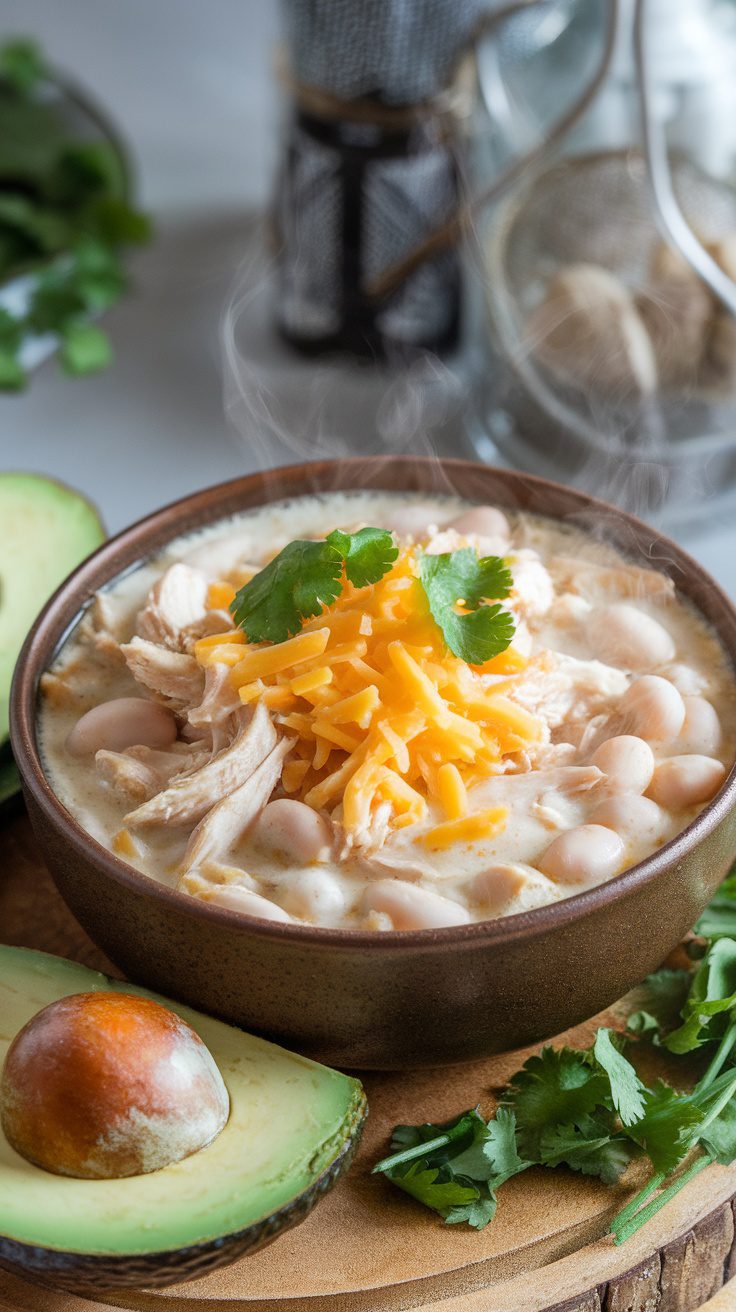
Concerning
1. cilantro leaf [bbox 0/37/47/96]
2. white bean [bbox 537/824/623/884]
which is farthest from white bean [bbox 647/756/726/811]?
cilantro leaf [bbox 0/37/47/96]

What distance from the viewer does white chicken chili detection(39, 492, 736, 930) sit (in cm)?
200

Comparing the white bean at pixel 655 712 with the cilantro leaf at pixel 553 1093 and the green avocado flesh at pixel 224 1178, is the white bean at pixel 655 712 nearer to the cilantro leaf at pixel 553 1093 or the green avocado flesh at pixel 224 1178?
the cilantro leaf at pixel 553 1093

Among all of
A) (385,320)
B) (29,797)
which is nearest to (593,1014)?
(29,797)

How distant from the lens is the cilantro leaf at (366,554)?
7.17 feet

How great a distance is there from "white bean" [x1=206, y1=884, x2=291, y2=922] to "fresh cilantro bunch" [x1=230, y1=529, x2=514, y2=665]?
1.36 feet

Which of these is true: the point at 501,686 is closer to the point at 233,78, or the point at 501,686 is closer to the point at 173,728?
the point at 173,728

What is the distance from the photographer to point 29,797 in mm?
2088

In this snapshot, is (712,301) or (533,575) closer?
(533,575)

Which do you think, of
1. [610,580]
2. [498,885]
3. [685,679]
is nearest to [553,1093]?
[498,885]

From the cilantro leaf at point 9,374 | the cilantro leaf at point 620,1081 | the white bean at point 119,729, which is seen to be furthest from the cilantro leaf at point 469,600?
the cilantro leaf at point 9,374

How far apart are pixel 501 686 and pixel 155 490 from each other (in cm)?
243

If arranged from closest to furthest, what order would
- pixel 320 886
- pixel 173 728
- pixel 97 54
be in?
pixel 320 886 → pixel 173 728 → pixel 97 54

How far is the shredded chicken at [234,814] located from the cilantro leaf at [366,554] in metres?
0.28

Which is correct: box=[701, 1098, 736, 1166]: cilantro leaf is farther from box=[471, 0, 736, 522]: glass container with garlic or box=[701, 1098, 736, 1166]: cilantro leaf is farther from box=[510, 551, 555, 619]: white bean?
box=[471, 0, 736, 522]: glass container with garlic
